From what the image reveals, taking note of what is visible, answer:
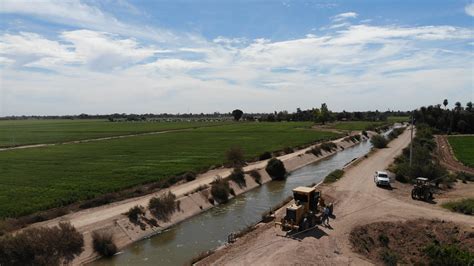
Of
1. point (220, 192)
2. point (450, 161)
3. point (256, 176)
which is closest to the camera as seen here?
point (220, 192)

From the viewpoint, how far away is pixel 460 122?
392 feet

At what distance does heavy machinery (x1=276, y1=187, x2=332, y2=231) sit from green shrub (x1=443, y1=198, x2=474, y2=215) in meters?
10.9

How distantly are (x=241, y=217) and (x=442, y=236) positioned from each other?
1500 centimetres

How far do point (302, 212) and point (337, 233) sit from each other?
263 cm

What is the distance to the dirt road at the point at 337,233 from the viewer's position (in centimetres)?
2186

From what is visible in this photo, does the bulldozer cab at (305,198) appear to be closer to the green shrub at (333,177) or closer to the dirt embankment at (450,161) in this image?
the green shrub at (333,177)

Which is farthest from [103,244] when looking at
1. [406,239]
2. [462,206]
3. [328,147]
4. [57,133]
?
[57,133]

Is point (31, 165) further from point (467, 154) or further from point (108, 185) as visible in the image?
point (467, 154)

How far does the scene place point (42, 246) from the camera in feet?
71.9

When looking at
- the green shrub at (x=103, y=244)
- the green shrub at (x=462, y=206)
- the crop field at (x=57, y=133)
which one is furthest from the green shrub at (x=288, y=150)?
the crop field at (x=57, y=133)

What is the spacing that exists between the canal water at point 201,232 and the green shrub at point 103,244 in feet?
1.47

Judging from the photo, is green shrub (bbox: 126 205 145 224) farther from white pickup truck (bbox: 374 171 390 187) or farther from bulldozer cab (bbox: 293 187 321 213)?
white pickup truck (bbox: 374 171 390 187)

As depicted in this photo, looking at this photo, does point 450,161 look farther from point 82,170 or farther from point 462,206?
point 82,170

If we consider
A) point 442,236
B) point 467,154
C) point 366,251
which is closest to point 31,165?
point 366,251
